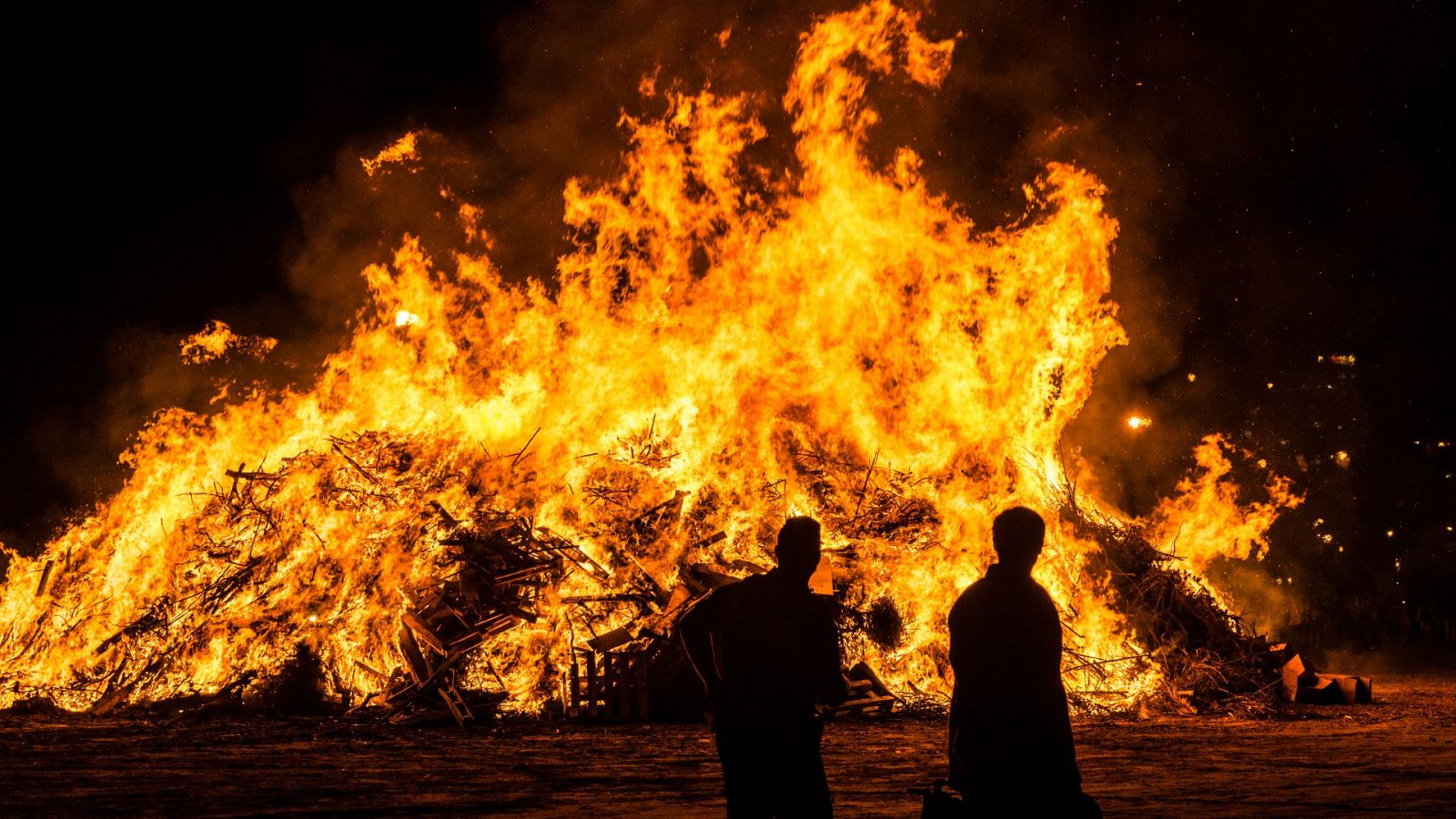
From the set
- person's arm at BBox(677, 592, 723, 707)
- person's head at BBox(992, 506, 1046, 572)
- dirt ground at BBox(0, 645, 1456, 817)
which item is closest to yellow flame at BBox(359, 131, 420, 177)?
dirt ground at BBox(0, 645, 1456, 817)

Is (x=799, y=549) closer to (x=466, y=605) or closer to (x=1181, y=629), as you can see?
(x=466, y=605)

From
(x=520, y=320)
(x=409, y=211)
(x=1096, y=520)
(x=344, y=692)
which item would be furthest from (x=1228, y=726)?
(x=409, y=211)

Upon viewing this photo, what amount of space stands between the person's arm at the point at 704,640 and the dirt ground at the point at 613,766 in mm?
2897

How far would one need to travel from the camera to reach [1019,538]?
3883 mm

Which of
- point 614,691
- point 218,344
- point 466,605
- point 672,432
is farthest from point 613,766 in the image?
point 218,344

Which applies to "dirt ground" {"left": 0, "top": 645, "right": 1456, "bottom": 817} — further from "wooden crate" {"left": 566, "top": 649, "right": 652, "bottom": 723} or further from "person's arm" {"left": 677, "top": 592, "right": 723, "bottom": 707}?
"person's arm" {"left": 677, "top": 592, "right": 723, "bottom": 707}

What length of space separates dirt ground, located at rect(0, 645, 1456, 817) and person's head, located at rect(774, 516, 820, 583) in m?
3.16

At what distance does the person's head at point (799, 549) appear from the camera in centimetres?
425

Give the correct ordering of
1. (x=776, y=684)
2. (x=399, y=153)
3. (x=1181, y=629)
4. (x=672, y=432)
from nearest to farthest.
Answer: (x=776, y=684) < (x=1181, y=629) < (x=672, y=432) < (x=399, y=153)

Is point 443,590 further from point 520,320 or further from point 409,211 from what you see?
point 409,211

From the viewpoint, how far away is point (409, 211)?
1933 cm

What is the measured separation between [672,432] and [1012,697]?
11377 millimetres

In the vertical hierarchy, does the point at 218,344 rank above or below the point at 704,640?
above

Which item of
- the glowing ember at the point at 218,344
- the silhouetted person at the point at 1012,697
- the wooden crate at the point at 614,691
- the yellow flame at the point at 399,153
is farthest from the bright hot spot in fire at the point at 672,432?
the silhouetted person at the point at 1012,697
